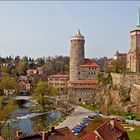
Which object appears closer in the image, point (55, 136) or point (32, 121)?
point (55, 136)

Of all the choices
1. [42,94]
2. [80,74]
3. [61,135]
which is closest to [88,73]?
[80,74]

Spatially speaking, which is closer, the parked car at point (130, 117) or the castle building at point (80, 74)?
the parked car at point (130, 117)

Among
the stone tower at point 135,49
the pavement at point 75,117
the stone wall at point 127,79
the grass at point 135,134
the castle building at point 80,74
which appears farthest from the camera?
the castle building at point 80,74

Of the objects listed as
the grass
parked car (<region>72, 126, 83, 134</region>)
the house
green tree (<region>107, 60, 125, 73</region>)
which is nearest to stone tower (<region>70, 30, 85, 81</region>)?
green tree (<region>107, 60, 125, 73</region>)

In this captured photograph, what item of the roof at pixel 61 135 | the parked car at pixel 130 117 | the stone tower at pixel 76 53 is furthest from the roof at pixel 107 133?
the stone tower at pixel 76 53

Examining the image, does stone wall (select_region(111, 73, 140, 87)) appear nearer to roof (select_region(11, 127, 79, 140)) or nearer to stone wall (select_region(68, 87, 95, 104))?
stone wall (select_region(68, 87, 95, 104))

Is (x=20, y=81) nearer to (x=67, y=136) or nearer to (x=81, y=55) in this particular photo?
(x=81, y=55)

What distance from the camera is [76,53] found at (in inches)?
3501

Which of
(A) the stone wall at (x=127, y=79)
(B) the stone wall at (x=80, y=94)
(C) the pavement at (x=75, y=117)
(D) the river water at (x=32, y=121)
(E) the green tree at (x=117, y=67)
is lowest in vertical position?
(D) the river water at (x=32, y=121)

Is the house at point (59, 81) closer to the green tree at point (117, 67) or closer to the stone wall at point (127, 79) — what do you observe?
the green tree at point (117, 67)

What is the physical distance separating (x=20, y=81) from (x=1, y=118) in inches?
3319

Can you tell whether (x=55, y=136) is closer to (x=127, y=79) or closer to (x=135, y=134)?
(x=135, y=134)

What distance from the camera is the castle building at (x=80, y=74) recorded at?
277 ft

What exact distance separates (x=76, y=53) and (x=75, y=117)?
27.5m
